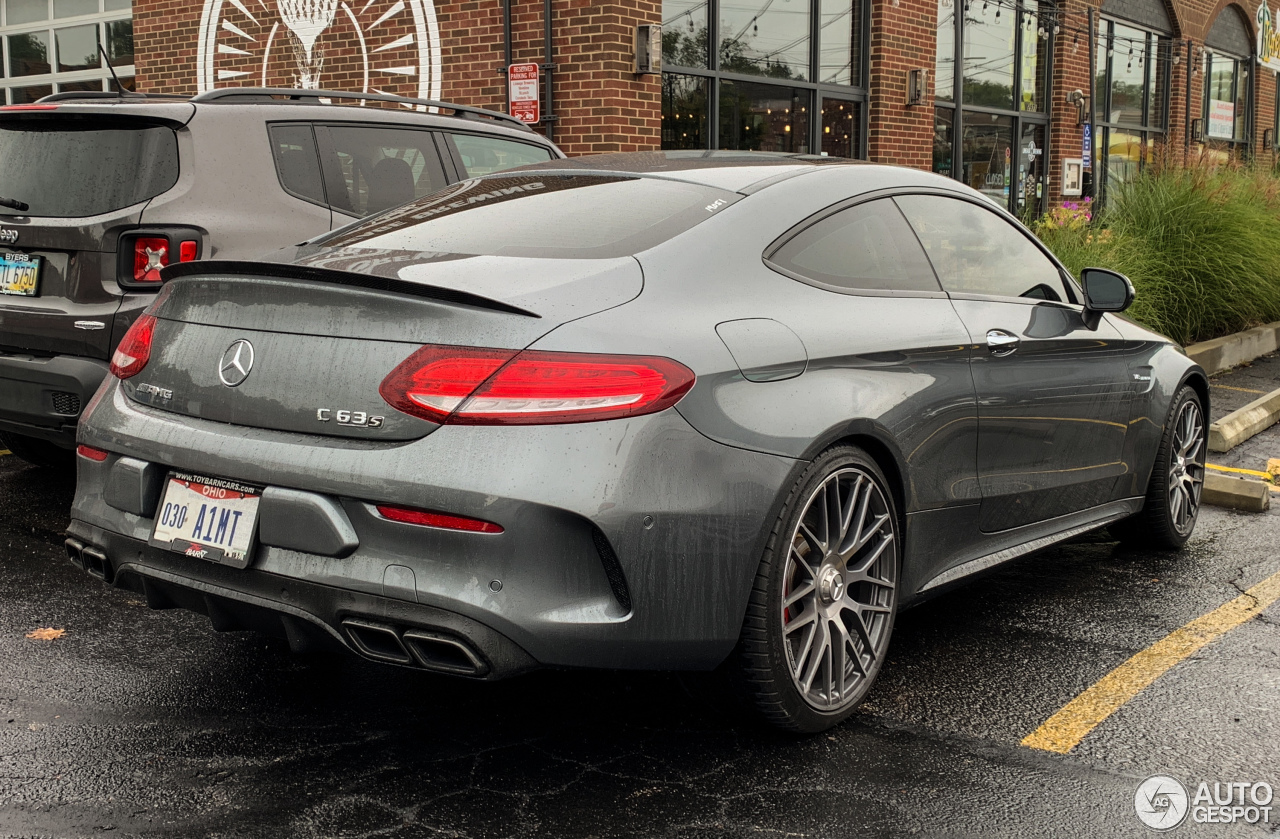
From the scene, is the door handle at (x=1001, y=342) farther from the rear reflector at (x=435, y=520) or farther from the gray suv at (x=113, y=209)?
the gray suv at (x=113, y=209)

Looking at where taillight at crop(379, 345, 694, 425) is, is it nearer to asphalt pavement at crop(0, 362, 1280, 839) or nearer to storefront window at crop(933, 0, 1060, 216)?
asphalt pavement at crop(0, 362, 1280, 839)

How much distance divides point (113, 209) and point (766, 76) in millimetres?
9104

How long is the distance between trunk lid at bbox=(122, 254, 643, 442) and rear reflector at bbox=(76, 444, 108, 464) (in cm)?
19

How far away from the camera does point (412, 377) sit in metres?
2.84

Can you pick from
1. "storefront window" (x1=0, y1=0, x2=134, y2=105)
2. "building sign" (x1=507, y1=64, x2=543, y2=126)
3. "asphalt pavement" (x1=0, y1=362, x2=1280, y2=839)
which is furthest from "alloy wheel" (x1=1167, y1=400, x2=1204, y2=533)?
"storefront window" (x1=0, y1=0, x2=134, y2=105)

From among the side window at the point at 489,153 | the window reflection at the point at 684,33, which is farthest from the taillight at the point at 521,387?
the window reflection at the point at 684,33

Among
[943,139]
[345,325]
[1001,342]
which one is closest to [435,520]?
[345,325]

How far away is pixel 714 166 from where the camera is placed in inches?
152

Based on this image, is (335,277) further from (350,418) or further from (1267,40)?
(1267,40)

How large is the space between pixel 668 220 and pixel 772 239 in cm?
29

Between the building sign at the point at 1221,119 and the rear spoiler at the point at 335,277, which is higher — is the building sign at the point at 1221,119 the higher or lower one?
the higher one

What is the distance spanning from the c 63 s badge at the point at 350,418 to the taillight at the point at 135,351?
71cm

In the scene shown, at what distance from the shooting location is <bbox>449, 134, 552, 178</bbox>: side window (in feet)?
22.1

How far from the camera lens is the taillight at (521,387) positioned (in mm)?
2777
